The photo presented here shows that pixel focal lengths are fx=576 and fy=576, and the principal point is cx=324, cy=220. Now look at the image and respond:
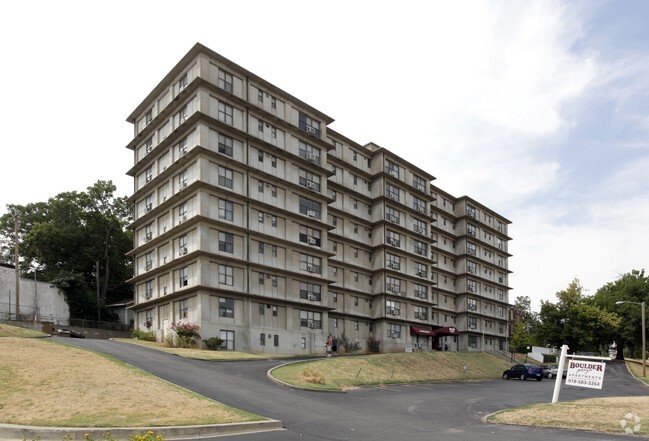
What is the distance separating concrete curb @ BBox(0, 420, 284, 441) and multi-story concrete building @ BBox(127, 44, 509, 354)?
33.1 m

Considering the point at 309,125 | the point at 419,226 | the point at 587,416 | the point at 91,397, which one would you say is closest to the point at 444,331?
the point at 419,226

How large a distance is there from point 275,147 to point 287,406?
128ft

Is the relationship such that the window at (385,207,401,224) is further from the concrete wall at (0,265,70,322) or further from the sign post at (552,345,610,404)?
the sign post at (552,345,610,404)

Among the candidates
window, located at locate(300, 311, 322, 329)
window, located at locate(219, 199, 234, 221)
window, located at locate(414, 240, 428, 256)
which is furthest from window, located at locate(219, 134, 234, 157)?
window, located at locate(414, 240, 428, 256)

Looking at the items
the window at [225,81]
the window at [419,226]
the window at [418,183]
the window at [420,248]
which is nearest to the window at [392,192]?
the window at [418,183]

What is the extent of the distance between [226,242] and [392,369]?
61.3 feet

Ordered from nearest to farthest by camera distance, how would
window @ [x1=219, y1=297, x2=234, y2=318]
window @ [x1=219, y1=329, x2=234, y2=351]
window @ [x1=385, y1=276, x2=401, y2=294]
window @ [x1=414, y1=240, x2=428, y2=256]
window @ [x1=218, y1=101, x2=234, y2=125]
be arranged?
1. window @ [x1=219, y1=329, x2=234, y2=351]
2. window @ [x1=219, y1=297, x2=234, y2=318]
3. window @ [x1=218, y1=101, x2=234, y2=125]
4. window @ [x1=385, y1=276, x2=401, y2=294]
5. window @ [x1=414, y1=240, x2=428, y2=256]

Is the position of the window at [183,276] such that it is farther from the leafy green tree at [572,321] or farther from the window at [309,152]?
the leafy green tree at [572,321]

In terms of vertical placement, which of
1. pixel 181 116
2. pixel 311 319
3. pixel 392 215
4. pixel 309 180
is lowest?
pixel 311 319

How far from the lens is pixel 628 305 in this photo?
303 ft

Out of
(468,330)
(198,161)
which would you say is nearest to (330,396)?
(198,161)

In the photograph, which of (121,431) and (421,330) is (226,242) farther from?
(121,431)

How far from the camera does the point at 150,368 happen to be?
93.0ft

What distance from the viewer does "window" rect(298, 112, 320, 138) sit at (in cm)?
6281
